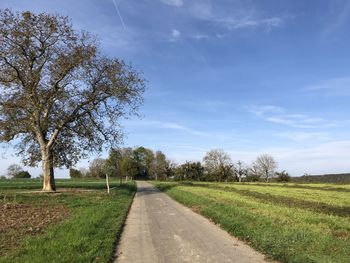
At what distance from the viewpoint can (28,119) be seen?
3462 centimetres

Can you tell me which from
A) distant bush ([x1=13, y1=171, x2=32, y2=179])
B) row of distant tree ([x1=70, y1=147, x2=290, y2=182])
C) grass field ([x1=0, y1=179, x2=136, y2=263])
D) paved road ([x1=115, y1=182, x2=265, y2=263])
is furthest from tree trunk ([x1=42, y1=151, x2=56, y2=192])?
distant bush ([x1=13, y1=171, x2=32, y2=179])

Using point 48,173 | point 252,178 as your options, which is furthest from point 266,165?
point 48,173

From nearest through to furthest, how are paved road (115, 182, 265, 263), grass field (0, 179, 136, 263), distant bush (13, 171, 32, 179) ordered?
grass field (0, 179, 136, 263)
paved road (115, 182, 265, 263)
distant bush (13, 171, 32, 179)

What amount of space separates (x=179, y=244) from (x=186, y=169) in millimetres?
→ 112466

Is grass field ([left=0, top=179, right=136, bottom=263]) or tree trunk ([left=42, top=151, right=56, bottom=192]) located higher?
tree trunk ([left=42, top=151, right=56, bottom=192])

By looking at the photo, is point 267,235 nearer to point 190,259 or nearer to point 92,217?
point 190,259

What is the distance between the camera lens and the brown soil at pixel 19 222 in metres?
12.4

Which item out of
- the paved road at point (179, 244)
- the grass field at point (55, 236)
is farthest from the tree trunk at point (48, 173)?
the paved road at point (179, 244)

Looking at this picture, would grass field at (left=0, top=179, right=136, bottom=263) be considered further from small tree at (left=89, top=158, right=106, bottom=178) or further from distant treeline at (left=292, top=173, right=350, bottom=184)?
small tree at (left=89, top=158, right=106, bottom=178)

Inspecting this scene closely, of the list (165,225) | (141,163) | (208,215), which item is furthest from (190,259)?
(141,163)

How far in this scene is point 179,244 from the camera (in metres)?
12.5

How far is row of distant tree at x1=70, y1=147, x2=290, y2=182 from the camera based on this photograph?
116m

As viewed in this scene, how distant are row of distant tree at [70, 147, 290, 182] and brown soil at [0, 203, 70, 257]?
78158 mm

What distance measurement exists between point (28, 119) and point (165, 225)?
21730 millimetres
